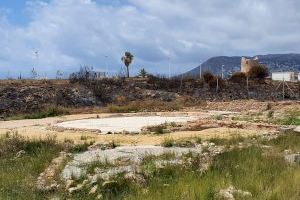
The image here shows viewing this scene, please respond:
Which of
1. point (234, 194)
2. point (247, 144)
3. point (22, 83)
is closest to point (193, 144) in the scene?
point (247, 144)

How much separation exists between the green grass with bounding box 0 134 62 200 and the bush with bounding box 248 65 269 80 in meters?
49.2

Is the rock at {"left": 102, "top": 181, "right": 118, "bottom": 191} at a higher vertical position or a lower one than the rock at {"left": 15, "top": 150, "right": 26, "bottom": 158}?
lower

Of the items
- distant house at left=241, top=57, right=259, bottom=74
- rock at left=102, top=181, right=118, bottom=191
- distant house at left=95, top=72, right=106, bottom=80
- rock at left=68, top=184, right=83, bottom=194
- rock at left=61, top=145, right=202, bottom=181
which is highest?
distant house at left=241, top=57, right=259, bottom=74

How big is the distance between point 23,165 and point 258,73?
53.5m

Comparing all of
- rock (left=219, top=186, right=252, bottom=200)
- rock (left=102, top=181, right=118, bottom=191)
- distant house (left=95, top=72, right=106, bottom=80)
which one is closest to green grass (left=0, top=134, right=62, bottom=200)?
rock (left=102, top=181, right=118, bottom=191)

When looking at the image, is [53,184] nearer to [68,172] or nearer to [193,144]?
[68,172]

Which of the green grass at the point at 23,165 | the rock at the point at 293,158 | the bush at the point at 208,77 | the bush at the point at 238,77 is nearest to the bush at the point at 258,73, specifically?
the bush at the point at 238,77

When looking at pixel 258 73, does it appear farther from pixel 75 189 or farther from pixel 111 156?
pixel 75 189

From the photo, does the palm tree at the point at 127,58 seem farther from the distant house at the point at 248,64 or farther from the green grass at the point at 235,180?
the green grass at the point at 235,180

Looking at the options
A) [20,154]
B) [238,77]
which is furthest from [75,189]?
[238,77]

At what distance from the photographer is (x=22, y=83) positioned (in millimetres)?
47969

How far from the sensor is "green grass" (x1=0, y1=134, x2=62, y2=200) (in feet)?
35.3

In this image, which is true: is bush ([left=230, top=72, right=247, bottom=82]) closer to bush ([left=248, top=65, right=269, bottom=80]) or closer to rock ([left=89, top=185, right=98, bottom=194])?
bush ([left=248, top=65, right=269, bottom=80])

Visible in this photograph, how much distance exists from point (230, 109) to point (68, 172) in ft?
86.8
